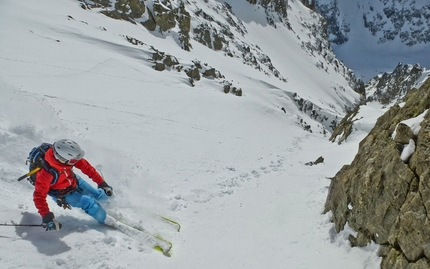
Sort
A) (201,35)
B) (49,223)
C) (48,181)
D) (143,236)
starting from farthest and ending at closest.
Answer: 1. (201,35)
2. (143,236)
3. (48,181)
4. (49,223)

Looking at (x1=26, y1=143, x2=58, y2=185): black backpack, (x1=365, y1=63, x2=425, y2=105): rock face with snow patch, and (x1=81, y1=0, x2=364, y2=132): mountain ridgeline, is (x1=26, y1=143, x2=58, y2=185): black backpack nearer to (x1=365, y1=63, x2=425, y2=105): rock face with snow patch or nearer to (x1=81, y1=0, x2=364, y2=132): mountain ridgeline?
(x1=81, y1=0, x2=364, y2=132): mountain ridgeline

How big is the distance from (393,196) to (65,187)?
6681mm

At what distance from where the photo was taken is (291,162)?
17016mm

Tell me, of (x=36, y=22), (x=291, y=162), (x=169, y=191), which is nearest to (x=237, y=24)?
(x=36, y=22)

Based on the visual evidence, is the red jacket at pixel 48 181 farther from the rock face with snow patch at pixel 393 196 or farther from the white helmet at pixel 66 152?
the rock face with snow patch at pixel 393 196

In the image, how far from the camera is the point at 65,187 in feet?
23.5

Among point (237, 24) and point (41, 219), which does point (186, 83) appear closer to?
point (41, 219)

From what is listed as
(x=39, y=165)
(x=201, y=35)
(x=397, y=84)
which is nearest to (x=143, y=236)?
(x=39, y=165)

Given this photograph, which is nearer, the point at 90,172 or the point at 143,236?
the point at 143,236

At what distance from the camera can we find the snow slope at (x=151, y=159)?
22.4ft

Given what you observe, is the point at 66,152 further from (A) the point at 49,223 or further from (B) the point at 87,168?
(A) the point at 49,223

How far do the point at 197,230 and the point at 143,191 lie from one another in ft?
7.47

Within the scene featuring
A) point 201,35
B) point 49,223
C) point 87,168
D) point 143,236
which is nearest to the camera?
point 49,223

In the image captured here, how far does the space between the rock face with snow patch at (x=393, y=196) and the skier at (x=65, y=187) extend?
217 inches
